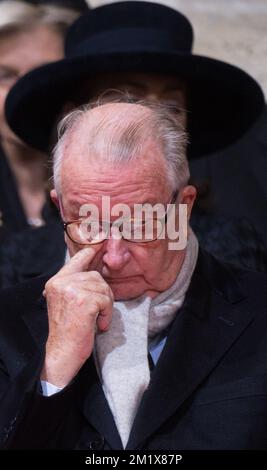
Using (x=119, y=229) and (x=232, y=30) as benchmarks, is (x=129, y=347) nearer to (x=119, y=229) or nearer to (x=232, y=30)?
(x=119, y=229)

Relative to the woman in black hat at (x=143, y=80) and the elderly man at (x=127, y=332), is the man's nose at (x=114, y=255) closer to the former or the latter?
the elderly man at (x=127, y=332)

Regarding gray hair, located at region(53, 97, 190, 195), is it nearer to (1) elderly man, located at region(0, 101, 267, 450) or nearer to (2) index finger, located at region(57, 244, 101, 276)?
(1) elderly man, located at region(0, 101, 267, 450)

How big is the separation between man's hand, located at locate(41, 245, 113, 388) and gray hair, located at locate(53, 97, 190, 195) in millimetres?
272

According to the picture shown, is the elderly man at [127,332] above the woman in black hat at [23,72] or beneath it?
above

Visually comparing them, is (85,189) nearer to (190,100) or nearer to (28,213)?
→ (190,100)

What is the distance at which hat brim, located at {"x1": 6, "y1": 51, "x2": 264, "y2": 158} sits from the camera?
2994mm

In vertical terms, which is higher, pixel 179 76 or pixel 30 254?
pixel 179 76

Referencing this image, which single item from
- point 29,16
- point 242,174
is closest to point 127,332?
point 242,174

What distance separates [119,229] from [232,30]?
9.20 feet

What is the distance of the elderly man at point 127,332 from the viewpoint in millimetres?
2119

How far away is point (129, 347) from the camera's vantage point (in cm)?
225

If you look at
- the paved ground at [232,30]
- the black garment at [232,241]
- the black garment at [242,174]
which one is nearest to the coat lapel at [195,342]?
the black garment at [232,241]

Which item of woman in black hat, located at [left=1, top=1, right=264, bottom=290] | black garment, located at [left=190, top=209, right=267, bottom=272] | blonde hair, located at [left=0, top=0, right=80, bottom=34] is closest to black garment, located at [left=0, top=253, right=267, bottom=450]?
black garment, located at [left=190, top=209, right=267, bottom=272]
